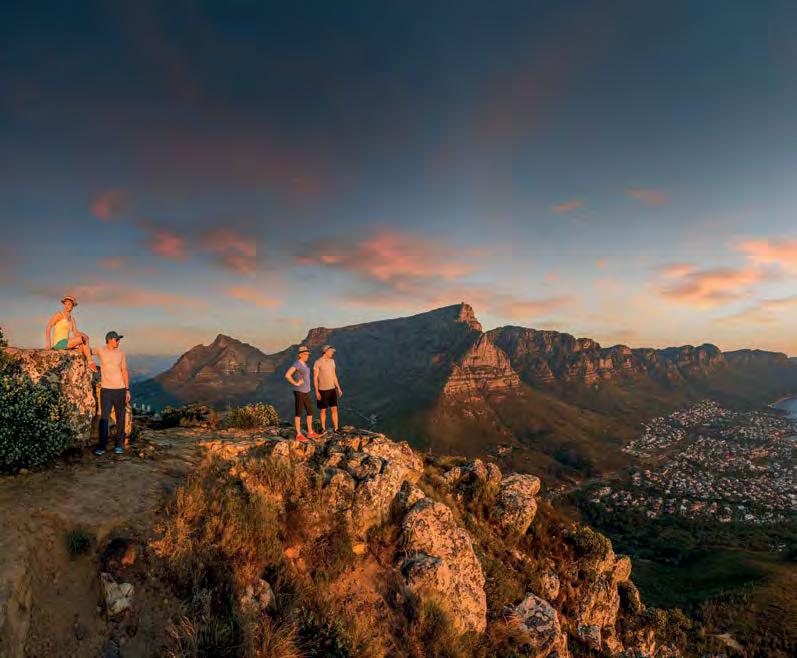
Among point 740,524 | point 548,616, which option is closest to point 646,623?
point 548,616

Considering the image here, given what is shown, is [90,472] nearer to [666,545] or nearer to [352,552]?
[352,552]

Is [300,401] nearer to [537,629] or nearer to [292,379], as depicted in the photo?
[292,379]

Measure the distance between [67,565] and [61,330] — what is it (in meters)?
8.85

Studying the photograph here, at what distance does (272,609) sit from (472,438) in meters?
203

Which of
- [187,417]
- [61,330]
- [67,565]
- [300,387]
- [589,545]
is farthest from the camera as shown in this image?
[187,417]

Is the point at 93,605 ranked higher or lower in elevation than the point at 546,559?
higher

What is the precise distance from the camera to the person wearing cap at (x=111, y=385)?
11.2 meters

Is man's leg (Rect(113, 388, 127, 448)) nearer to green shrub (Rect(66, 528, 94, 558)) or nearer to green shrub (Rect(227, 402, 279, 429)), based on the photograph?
green shrub (Rect(66, 528, 94, 558))

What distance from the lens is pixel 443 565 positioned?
10664 millimetres

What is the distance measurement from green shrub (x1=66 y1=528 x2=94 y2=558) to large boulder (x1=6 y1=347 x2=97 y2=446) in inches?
185

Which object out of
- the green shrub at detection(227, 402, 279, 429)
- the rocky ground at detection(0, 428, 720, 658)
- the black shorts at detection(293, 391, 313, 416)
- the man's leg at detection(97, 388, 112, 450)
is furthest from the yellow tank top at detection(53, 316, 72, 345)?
the green shrub at detection(227, 402, 279, 429)

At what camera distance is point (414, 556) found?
10.9 meters

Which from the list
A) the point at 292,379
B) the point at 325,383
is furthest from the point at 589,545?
the point at 292,379

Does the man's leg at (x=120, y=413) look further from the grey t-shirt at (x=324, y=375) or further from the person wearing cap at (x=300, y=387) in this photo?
the grey t-shirt at (x=324, y=375)
